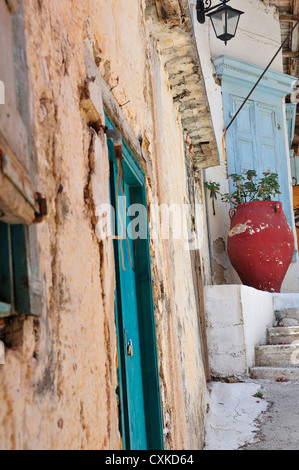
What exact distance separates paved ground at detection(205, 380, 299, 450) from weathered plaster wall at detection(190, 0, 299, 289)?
223cm

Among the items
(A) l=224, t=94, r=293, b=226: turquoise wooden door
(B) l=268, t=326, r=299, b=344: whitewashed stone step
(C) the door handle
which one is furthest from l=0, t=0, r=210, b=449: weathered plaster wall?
(A) l=224, t=94, r=293, b=226: turquoise wooden door

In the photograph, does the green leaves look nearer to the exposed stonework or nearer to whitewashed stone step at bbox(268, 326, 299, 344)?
the exposed stonework

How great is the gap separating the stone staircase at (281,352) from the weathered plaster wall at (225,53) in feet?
3.60

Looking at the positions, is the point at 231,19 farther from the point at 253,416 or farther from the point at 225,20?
the point at 253,416

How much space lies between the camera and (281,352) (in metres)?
5.79

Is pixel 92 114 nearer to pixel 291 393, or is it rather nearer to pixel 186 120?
pixel 186 120

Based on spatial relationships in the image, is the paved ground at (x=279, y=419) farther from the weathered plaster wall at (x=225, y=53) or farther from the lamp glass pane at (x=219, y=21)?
the lamp glass pane at (x=219, y=21)

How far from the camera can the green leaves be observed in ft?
24.5

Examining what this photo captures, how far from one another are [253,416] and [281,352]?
1.32 meters

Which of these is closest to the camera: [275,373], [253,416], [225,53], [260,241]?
[253,416]

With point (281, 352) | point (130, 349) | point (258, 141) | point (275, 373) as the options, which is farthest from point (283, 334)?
point (130, 349)

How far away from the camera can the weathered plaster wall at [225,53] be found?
768 cm

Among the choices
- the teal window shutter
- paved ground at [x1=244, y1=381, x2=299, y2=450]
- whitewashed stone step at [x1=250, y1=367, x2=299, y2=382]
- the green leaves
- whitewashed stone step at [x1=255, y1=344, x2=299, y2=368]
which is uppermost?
the green leaves
